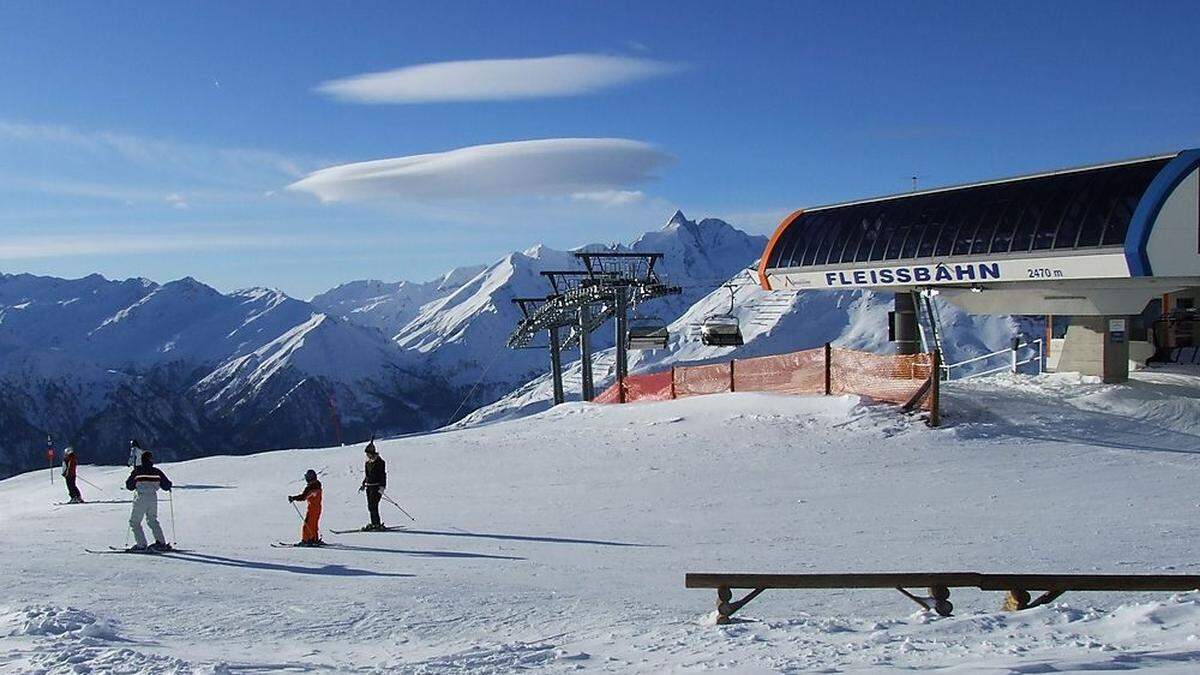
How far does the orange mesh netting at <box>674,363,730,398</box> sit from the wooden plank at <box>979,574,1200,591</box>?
64.4 feet

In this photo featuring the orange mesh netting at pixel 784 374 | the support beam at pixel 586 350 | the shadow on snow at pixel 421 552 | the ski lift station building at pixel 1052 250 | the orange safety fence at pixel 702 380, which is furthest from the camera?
the support beam at pixel 586 350

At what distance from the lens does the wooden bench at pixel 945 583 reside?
8.89m

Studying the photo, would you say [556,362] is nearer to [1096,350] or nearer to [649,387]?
[649,387]

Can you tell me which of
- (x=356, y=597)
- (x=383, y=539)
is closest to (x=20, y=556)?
(x=383, y=539)

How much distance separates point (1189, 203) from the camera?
21641 mm

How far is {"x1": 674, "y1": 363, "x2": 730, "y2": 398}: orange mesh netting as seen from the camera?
29.2 m

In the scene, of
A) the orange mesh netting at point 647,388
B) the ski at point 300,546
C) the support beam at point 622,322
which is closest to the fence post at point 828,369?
the orange mesh netting at point 647,388

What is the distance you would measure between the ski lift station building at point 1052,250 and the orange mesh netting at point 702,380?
391cm

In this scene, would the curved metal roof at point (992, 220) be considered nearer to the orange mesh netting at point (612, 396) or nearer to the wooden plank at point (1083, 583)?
the orange mesh netting at point (612, 396)

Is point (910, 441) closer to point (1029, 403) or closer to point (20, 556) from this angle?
point (1029, 403)

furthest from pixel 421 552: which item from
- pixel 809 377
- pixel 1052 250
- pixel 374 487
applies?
pixel 1052 250

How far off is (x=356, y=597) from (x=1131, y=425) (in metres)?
17.2

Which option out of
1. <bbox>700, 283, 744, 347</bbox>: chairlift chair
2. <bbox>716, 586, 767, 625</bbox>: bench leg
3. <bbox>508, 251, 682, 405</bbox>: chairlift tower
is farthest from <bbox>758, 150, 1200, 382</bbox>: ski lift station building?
<bbox>716, 586, 767, 625</bbox>: bench leg

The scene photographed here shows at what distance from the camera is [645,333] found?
41.7 meters
